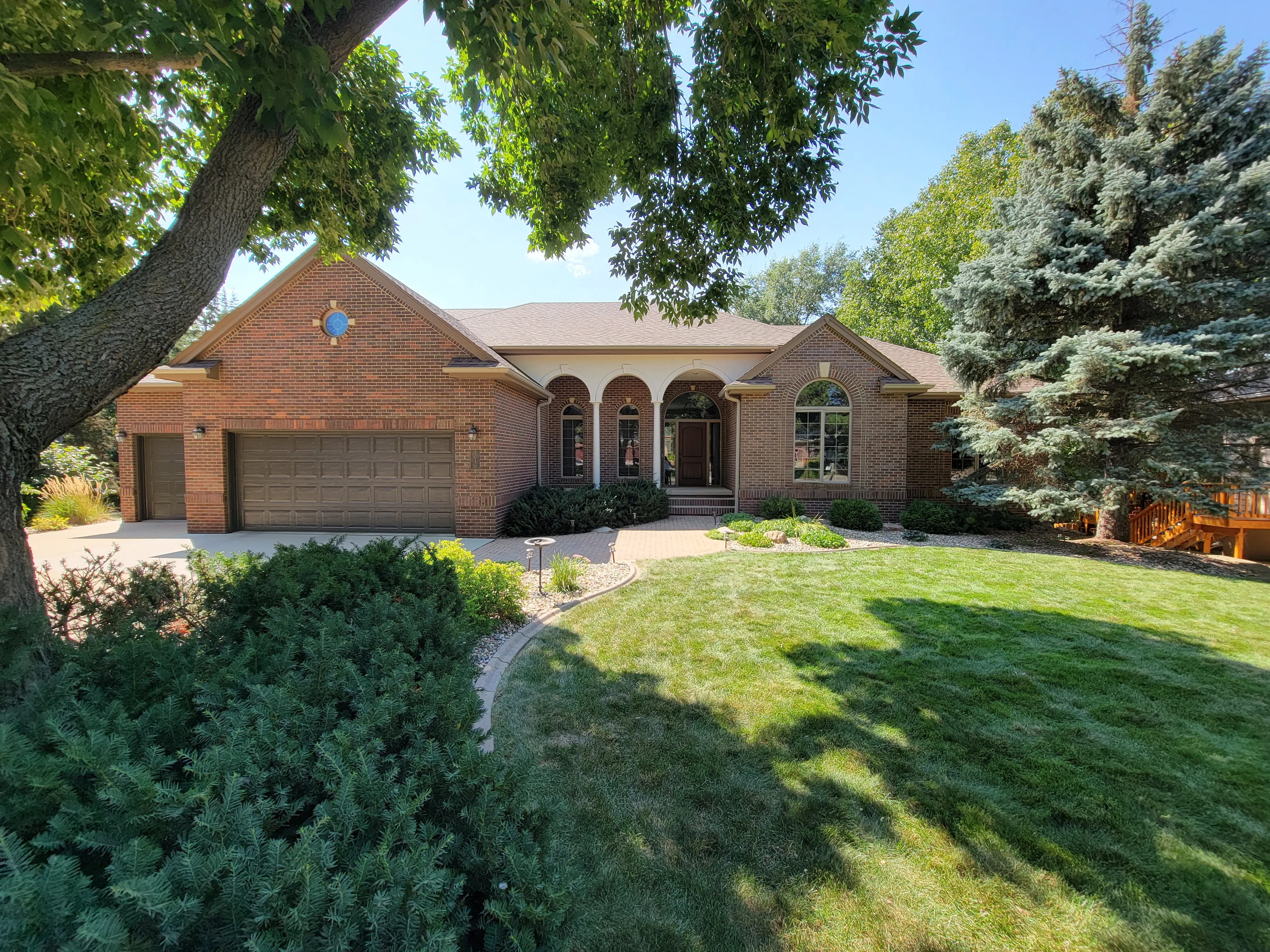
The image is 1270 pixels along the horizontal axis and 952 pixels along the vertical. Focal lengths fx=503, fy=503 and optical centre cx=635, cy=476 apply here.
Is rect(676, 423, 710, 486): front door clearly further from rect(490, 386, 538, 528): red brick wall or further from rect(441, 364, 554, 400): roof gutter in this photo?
rect(441, 364, 554, 400): roof gutter

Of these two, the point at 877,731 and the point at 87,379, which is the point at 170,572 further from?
the point at 877,731

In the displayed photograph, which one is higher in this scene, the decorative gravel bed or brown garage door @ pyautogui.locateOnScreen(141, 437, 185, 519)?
brown garage door @ pyautogui.locateOnScreen(141, 437, 185, 519)

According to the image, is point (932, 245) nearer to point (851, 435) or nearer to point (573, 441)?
point (851, 435)

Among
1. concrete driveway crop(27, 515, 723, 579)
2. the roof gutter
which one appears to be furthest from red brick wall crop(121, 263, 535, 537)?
concrete driveway crop(27, 515, 723, 579)

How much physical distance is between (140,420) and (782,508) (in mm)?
16317

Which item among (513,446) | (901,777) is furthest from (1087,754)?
(513,446)

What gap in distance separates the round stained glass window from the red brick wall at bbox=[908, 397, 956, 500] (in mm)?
14651

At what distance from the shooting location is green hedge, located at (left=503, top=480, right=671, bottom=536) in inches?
471

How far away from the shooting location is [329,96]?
3562mm

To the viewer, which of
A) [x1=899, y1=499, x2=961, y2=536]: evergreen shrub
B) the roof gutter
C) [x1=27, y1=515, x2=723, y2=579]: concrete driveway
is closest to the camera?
[x1=27, y1=515, x2=723, y2=579]: concrete driveway

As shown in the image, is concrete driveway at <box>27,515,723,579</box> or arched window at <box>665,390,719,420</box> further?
arched window at <box>665,390,719,420</box>

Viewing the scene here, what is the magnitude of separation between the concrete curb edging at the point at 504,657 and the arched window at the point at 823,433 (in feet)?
28.2

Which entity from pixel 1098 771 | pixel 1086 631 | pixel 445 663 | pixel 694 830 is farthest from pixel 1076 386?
pixel 445 663

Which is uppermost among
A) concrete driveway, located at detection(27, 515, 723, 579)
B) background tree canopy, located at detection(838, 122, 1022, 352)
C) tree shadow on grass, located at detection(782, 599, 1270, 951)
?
background tree canopy, located at detection(838, 122, 1022, 352)
